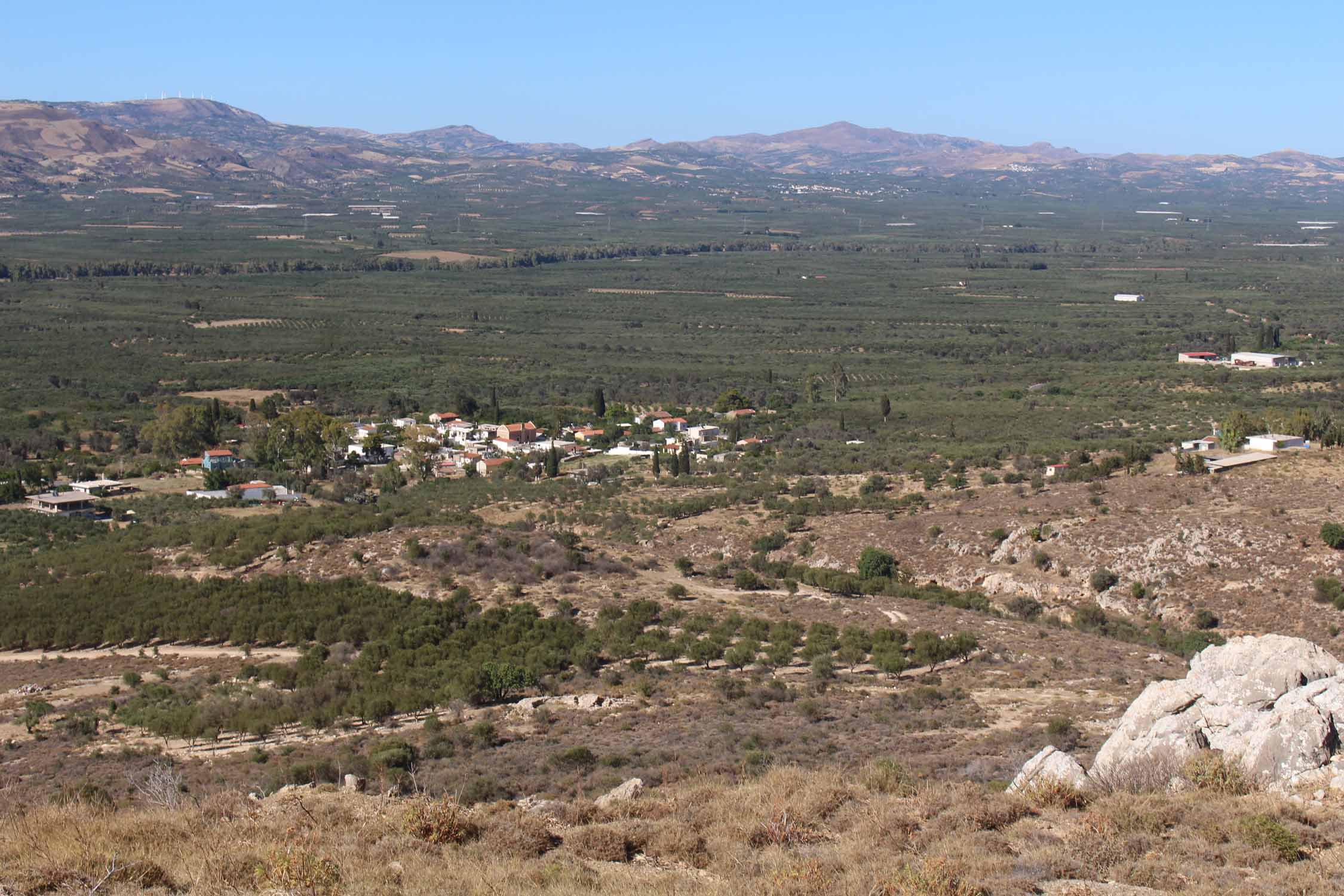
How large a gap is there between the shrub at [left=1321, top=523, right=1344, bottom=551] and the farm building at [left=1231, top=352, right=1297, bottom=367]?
46422 mm

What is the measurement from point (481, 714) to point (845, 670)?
583 centimetres

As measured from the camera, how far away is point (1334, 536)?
25.4 meters

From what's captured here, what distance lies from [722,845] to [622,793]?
2.37 m

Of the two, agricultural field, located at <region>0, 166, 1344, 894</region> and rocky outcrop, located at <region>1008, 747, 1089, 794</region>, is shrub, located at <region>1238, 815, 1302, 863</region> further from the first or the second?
rocky outcrop, located at <region>1008, 747, 1089, 794</region>

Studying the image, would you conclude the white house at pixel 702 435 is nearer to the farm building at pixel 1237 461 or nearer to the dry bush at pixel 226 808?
the farm building at pixel 1237 461

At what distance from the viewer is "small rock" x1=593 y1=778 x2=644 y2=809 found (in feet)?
35.1

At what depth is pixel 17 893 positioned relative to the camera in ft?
24.9

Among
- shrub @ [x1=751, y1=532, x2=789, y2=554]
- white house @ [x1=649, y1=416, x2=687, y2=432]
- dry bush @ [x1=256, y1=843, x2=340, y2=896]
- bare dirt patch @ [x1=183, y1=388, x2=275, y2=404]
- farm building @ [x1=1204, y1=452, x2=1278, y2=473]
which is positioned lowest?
bare dirt patch @ [x1=183, y1=388, x2=275, y2=404]

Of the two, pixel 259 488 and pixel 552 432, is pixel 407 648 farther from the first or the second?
pixel 552 432

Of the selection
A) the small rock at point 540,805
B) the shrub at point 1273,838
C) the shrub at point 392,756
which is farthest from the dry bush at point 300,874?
the shrub at point 1273,838

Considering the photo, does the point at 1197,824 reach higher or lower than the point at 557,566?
higher

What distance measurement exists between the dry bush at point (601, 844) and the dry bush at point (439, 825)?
77 centimetres

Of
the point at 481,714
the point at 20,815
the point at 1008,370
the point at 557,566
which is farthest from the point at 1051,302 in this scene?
the point at 20,815

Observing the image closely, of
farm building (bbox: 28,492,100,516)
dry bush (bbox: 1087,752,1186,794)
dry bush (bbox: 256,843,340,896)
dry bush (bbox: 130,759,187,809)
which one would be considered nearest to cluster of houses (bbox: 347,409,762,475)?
farm building (bbox: 28,492,100,516)
